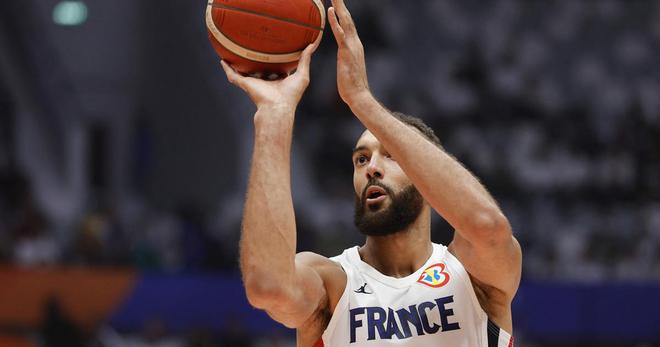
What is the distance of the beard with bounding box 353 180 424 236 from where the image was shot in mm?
4484

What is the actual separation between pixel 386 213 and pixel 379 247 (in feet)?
0.80

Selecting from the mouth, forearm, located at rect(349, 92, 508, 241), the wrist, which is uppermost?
the wrist

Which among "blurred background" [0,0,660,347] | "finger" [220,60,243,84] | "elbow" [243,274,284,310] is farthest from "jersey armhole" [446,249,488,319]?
"blurred background" [0,0,660,347]

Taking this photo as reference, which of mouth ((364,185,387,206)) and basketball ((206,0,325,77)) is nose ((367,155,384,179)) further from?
basketball ((206,0,325,77))

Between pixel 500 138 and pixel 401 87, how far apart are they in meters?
2.04

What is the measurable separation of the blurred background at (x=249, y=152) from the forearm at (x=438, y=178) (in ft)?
28.4

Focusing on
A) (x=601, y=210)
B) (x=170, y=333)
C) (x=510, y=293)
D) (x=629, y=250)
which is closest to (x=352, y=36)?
(x=510, y=293)

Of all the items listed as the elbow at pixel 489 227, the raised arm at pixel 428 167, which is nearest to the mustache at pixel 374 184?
the raised arm at pixel 428 167

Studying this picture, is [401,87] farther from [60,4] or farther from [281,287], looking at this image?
[281,287]

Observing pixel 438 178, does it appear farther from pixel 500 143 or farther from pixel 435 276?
pixel 500 143

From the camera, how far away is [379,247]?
467 centimetres

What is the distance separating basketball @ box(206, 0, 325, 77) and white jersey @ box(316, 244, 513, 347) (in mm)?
1075

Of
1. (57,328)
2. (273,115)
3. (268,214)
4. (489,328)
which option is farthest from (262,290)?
(57,328)

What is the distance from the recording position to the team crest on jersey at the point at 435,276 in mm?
4391
